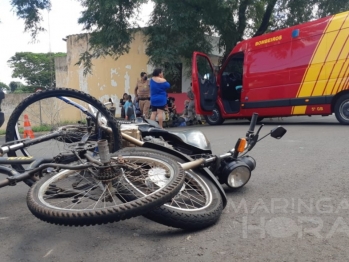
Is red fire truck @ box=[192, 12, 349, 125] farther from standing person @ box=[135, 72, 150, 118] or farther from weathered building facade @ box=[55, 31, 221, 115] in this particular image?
weathered building facade @ box=[55, 31, 221, 115]


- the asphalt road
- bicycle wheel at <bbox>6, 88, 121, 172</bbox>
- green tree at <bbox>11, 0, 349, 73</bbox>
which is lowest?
the asphalt road

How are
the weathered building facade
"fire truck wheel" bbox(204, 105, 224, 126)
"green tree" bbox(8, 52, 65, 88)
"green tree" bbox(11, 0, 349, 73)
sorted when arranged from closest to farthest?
"fire truck wheel" bbox(204, 105, 224, 126)
"green tree" bbox(11, 0, 349, 73)
the weathered building facade
"green tree" bbox(8, 52, 65, 88)

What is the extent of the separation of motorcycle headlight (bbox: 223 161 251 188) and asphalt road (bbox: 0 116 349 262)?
0.10m

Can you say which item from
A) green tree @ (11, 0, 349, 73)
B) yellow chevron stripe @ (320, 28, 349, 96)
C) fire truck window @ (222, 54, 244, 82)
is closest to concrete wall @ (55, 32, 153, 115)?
green tree @ (11, 0, 349, 73)

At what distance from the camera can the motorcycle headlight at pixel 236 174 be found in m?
3.74

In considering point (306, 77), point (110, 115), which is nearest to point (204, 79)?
point (306, 77)

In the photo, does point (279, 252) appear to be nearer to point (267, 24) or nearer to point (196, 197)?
point (196, 197)

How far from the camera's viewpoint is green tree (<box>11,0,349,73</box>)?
45.3ft

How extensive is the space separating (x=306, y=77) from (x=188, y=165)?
24.9ft

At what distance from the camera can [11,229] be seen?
316 cm

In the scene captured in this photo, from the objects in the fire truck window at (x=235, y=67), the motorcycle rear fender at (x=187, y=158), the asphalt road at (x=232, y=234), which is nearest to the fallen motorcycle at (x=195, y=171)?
the motorcycle rear fender at (x=187, y=158)

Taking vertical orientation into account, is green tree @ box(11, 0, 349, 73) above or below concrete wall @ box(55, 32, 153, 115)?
above

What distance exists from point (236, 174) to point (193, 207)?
97 cm

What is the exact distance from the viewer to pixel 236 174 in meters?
3.82
